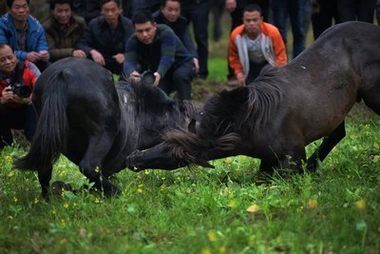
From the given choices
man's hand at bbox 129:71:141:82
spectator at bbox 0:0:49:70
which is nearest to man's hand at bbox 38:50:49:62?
spectator at bbox 0:0:49:70

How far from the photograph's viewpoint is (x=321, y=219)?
4.87m

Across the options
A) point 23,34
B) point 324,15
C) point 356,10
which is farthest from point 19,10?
point 356,10

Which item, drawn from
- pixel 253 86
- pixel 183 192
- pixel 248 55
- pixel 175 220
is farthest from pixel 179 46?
pixel 175 220

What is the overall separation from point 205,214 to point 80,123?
1.25 m

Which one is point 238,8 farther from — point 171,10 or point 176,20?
point 171,10

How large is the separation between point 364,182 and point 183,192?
4.90ft

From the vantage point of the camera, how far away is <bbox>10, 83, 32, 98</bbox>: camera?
305 inches

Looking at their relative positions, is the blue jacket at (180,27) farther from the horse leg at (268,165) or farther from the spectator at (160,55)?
the horse leg at (268,165)

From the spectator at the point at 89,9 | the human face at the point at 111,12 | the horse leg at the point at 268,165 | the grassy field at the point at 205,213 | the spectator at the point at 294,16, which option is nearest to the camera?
the grassy field at the point at 205,213

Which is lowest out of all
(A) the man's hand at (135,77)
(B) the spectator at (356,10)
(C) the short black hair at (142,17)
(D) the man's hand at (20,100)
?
(D) the man's hand at (20,100)

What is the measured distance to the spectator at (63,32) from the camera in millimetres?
10086

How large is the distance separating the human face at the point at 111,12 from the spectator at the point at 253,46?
65.1 inches

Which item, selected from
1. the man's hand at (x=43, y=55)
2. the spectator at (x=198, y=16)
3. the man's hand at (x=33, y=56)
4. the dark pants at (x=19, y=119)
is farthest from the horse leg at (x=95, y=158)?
the spectator at (x=198, y=16)

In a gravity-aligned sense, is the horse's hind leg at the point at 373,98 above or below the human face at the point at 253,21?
below
